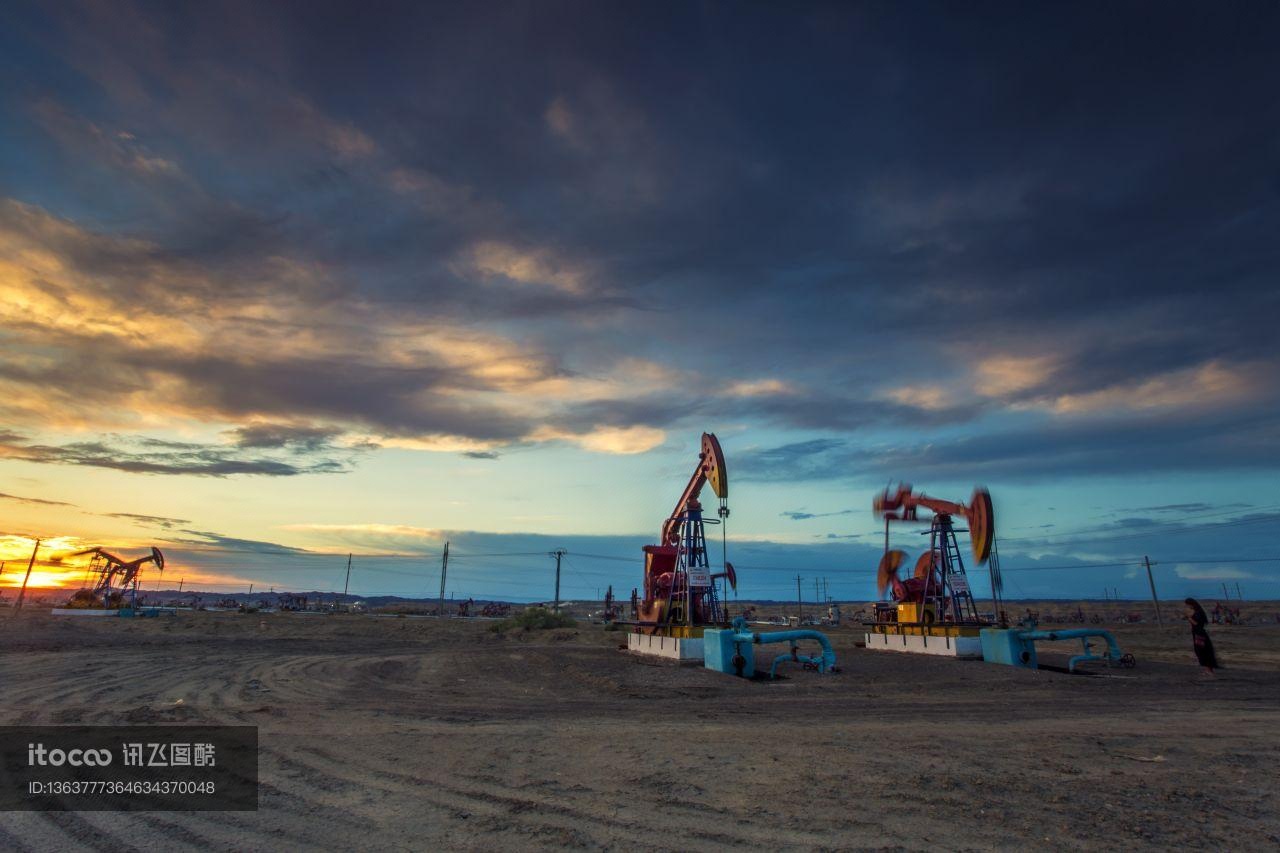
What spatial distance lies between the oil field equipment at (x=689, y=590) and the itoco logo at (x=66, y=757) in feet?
58.5

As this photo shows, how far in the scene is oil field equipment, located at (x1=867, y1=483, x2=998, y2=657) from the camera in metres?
27.6

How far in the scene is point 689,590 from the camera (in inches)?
981

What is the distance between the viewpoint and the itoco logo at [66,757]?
7523 mm

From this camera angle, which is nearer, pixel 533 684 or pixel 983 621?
pixel 533 684

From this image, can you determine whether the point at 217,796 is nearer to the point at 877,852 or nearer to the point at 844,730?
the point at 877,852

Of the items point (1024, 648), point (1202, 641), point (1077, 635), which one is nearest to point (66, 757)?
point (1077, 635)

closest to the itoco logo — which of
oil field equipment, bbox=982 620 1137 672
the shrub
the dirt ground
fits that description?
the dirt ground

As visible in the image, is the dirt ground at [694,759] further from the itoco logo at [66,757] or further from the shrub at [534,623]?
the shrub at [534,623]

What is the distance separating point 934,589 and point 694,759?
2553 cm

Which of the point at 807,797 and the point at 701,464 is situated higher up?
the point at 701,464

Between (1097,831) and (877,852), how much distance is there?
2.25 m

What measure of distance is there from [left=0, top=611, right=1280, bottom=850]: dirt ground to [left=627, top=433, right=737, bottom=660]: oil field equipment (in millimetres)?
5709

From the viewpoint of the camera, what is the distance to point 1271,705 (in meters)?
13.7

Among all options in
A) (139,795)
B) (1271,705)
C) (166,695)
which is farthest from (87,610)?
(1271,705)
